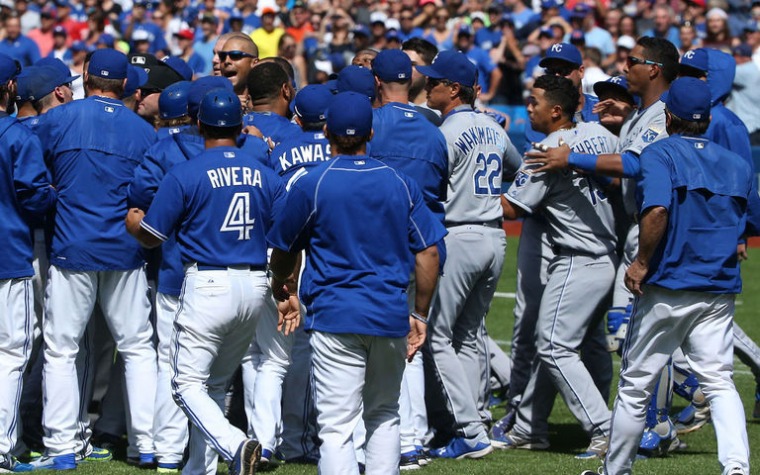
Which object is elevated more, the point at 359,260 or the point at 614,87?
the point at 614,87

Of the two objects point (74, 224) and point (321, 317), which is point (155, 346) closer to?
point (74, 224)

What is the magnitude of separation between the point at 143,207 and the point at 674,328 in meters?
2.89

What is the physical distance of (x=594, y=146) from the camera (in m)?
7.84

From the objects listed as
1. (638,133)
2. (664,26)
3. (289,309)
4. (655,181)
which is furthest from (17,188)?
(664,26)

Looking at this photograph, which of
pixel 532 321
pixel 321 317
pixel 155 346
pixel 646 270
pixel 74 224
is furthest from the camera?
pixel 532 321

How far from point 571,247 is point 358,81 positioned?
1.68 metres

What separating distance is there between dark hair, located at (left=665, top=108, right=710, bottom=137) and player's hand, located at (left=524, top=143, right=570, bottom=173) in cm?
95

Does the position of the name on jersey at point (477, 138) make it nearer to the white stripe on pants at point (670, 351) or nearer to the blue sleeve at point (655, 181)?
the blue sleeve at point (655, 181)

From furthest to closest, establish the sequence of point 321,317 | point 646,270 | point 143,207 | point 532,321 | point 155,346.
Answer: point 532,321 < point 155,346 < point 143,207 < point 646,270 < point 321,317

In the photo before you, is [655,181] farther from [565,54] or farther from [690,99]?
[565,54]

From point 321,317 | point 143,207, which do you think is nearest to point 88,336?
point 143,207

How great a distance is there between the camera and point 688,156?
640cm

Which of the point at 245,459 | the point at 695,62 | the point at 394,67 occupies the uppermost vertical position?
the point at 695,62

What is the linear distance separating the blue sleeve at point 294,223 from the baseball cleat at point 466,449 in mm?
2420
